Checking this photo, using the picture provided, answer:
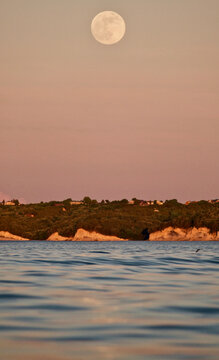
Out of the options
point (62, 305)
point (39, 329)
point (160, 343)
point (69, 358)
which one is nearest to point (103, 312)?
point (62, 305)

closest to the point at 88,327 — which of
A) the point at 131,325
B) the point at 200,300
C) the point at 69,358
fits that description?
the point at 131,325

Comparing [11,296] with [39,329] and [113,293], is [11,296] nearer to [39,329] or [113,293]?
[113,293]

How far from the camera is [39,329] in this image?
49.7 feet

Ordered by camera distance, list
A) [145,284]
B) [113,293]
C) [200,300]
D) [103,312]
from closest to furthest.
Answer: [103,312] < [200,300] < [113,293] < [145,284]

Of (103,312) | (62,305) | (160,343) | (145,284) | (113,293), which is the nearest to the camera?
(160,343)

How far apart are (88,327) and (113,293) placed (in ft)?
25.3

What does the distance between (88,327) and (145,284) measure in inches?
474

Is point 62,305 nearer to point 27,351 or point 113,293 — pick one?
point 113,293

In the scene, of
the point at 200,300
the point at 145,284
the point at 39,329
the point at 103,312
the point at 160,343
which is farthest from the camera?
the point at 145,284

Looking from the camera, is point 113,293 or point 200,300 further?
point 113,293

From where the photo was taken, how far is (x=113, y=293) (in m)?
23.0

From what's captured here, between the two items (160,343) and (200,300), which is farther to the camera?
(200,300)

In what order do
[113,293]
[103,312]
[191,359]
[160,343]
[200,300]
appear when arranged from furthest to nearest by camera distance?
[113,293]
[200,300]
[103,312]
[160,343]
[191,359]

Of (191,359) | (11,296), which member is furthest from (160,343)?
(11,296)
